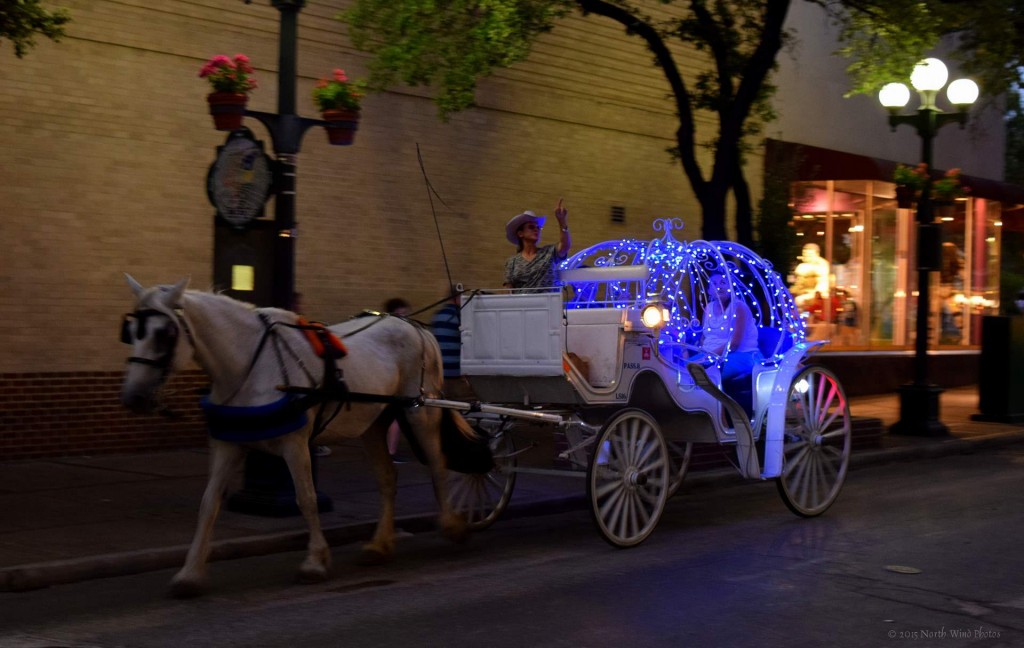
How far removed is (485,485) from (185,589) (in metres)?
3.08

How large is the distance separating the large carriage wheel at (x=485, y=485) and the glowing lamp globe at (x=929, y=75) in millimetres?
10109

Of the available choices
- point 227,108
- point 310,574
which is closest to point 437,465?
point 310,574

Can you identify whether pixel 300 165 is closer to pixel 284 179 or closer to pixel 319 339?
pixel 284 179

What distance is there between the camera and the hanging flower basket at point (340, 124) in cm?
1045

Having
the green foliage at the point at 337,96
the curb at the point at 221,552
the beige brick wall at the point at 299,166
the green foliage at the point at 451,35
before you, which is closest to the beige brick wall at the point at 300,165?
the beige brick wall at the point at 299,166

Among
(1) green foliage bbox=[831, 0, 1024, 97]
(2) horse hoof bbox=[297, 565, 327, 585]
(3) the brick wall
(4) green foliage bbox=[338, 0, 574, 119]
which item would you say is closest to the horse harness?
(2) horse hoof bbox=[297, 565, 327, 585]

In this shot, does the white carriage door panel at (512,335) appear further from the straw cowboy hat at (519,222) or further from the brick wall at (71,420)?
the brick wall at (71,420)

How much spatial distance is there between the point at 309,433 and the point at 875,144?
20.6 metres

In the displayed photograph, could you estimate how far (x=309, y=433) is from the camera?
7.96 meters

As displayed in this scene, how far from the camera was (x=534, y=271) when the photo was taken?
995 centimetres

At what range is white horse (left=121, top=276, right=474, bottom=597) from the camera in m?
7.10

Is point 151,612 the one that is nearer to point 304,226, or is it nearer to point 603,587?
point 603,587

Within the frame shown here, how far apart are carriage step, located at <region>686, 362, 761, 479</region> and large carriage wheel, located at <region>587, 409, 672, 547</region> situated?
73 cm

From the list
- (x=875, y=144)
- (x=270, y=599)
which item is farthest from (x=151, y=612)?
(x=875, y=144)
